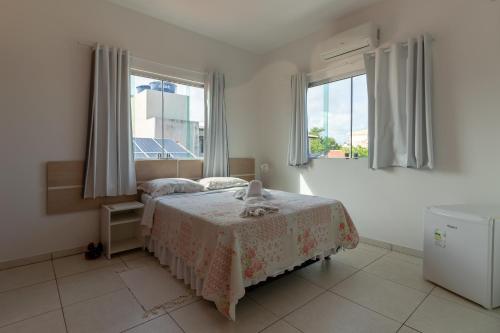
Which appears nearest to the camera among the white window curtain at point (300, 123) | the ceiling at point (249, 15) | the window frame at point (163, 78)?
the ceiling at point (249, 15)

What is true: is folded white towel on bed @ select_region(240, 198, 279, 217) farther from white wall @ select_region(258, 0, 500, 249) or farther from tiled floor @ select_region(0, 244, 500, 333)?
white wall @ select_region(258, 0, 500, 249)

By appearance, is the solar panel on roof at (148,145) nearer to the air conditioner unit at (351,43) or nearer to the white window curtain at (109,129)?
the white window curtain at (109,129)

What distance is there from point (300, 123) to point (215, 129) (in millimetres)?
1283

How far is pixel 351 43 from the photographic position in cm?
308

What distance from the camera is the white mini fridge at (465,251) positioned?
1826 millimetres

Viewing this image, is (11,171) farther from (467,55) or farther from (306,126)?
(467,55)

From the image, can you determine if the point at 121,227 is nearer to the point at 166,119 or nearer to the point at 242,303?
the point at 166,119

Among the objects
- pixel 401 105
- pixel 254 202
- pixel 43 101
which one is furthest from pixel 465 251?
pixel 43 101

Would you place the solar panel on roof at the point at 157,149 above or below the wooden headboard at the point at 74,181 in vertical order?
above

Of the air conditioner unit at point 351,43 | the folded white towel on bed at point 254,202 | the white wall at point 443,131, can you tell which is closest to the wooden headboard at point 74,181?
the folded white towel on bed at point 254,202

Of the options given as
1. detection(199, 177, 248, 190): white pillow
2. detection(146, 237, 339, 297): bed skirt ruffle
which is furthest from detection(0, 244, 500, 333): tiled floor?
detection(199, 177, 248, 190): white pillow

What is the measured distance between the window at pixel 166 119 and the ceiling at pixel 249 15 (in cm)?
83

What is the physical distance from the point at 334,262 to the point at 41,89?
353cm

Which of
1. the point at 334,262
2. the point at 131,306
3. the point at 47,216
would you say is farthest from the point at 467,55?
the point at 47,216
